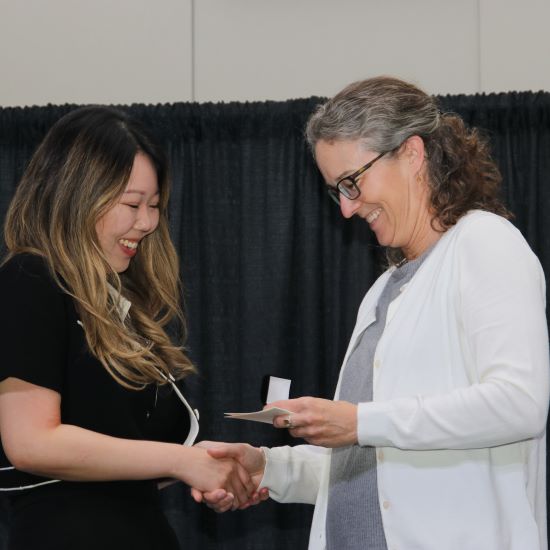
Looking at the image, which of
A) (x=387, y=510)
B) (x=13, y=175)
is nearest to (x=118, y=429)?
(x=387, y=510)

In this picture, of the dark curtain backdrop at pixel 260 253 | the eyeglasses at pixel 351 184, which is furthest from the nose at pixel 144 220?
the dark curtain backdrop at pixel 260 253

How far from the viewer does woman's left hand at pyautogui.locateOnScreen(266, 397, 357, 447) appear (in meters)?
1.66

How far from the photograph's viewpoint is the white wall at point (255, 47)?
3648 millimetres

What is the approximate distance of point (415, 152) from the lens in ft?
6.24

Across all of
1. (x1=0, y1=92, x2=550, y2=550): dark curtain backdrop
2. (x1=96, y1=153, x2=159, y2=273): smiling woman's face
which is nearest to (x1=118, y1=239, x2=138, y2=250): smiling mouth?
(x1=96, y1=153, x2=159, y2=273): smiling woman's face

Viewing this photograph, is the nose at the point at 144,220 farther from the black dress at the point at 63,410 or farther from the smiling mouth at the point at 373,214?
the smiling mouth at the point at 373,214

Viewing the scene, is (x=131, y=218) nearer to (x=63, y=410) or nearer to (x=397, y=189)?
(x=63, y=410)

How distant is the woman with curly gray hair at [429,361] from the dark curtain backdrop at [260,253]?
5.20 feet

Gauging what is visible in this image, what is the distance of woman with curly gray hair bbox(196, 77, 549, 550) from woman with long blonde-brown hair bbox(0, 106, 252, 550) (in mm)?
235

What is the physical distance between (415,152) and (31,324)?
0.88 m

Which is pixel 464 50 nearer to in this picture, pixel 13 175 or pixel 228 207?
pixel 228 207

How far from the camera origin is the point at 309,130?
2.03m

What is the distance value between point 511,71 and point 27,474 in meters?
2.72

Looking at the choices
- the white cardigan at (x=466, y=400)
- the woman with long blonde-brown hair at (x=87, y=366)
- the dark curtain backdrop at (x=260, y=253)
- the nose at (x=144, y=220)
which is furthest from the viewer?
the dark curtain backdrop at (x=260, y=253)
